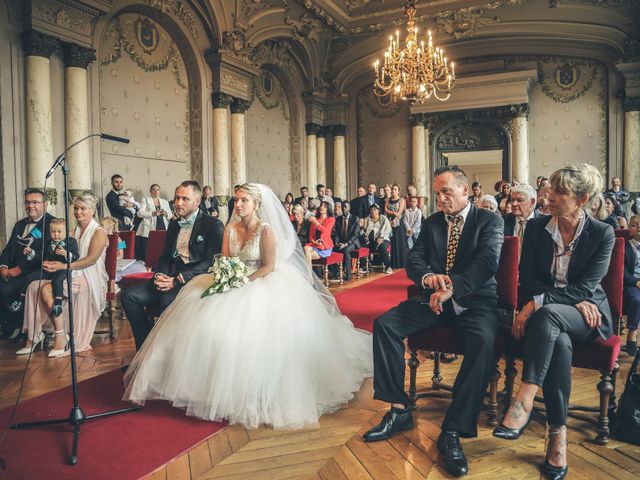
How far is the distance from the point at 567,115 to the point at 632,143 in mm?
1572

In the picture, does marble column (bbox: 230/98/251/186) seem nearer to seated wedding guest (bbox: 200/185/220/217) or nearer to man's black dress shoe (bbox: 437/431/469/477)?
seated wedding guest (bbox: 200/185/220/217)

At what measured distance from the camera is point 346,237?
26.7 ft

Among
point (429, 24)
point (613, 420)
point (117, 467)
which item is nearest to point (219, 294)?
point (117, 467)

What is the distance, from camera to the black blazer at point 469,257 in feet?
8.28

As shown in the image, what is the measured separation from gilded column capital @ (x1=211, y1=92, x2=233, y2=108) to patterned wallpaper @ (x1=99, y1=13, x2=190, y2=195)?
20.8 inches

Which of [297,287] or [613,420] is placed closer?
[613,420]

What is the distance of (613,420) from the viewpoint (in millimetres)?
2445

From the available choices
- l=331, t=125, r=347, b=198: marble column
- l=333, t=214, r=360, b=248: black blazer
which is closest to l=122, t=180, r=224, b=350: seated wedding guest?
l=333, t=214, r=360, b=248: black blazer

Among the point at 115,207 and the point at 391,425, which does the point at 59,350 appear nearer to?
the point at 391,425

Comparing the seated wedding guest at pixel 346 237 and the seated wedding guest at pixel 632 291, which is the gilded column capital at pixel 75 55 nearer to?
the seated wedding guest at pixel 346 237

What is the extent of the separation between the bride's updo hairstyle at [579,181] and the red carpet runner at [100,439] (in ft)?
7.07

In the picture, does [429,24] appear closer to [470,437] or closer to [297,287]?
[297,287]

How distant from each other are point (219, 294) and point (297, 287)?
1.73ft

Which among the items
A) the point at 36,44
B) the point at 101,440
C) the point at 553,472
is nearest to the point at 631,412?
the point at 553,472
